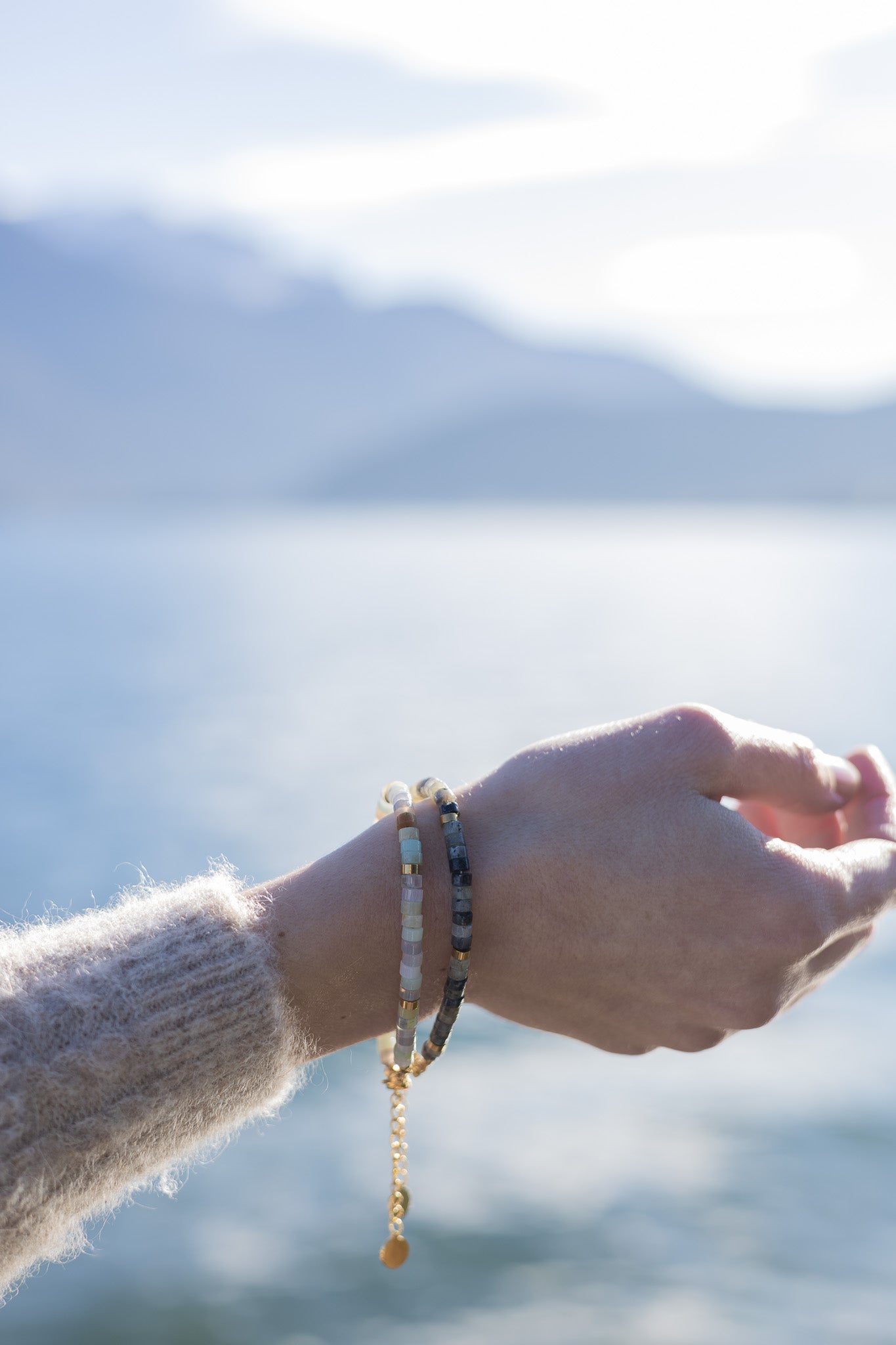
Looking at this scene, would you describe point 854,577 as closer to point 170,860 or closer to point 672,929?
point 170,860

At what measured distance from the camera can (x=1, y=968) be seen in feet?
5.15

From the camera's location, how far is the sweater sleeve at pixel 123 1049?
1.48m

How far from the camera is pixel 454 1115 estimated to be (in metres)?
9.52

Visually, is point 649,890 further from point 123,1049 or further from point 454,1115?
point 454,1115

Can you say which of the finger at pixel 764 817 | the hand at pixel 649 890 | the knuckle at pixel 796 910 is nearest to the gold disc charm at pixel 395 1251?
the hand at pixel 649 890

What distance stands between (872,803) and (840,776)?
111mm

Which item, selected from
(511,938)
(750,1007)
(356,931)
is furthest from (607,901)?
(356,931)

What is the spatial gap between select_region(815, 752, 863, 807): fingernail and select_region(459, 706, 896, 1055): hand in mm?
184

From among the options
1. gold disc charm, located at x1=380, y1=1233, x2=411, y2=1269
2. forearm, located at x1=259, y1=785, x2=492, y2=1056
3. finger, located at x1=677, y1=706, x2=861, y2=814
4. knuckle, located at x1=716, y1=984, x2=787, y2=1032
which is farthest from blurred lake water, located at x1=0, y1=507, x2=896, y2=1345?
finger, located at x1=677, y1=706, x2=861, y2=814

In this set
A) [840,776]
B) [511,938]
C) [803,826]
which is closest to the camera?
[511,938]

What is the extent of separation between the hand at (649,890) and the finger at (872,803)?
186 millimetres

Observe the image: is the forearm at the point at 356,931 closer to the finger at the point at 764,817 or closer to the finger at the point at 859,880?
the finger at the point at 859,880

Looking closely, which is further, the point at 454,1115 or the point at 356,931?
the point at 454,1115

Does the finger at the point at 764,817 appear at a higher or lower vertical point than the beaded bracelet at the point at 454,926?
higher
